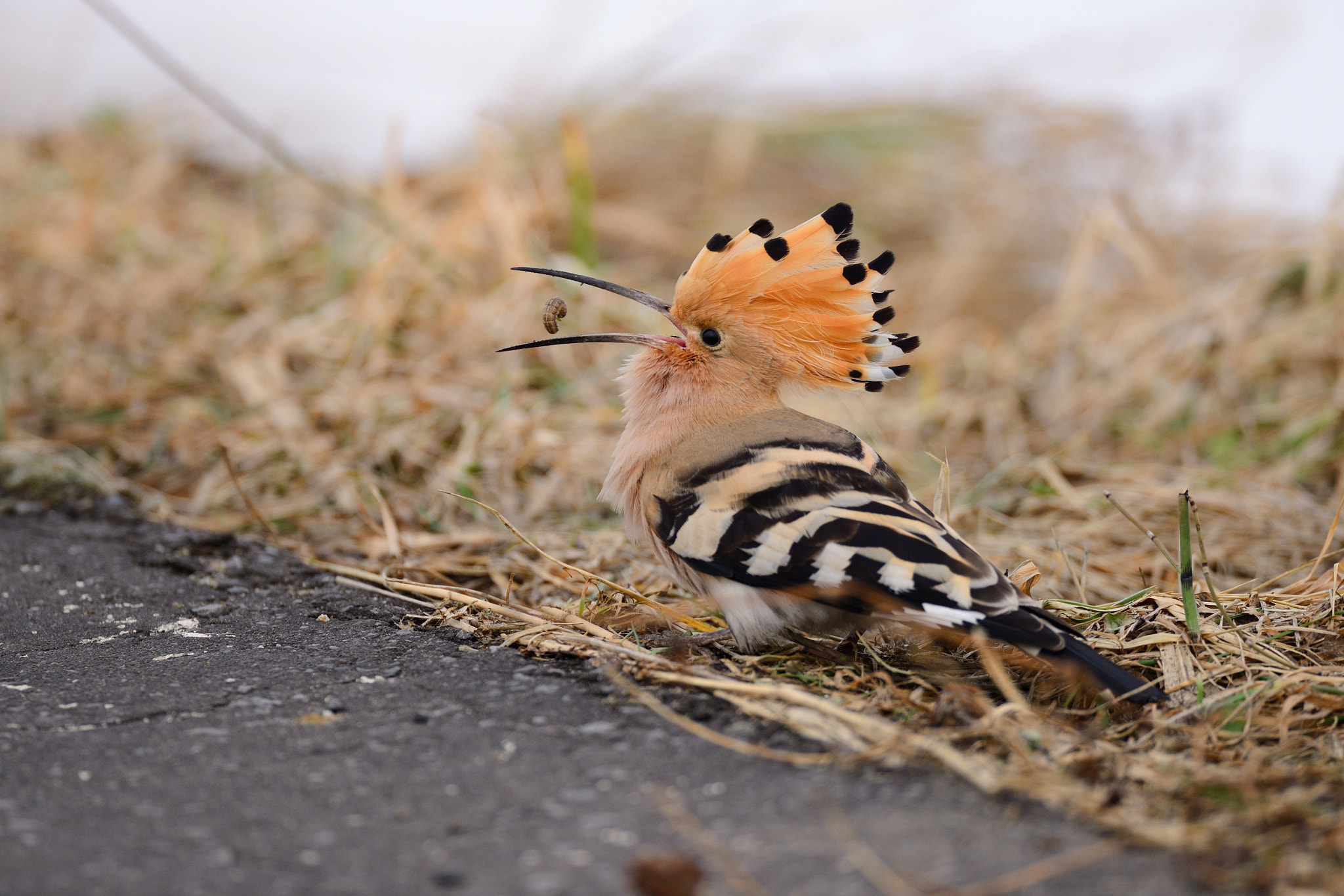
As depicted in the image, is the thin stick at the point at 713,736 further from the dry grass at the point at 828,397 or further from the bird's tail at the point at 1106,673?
the bird's tail at the point at 1106,673

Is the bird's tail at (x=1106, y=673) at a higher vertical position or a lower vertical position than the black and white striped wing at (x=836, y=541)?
lower

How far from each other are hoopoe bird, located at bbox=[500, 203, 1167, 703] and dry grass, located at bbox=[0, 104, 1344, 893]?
0.12m

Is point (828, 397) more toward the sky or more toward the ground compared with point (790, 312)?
more toward the ground

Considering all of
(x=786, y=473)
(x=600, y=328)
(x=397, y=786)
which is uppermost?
(x=600, y=328)

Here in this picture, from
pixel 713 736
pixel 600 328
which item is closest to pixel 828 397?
pixel 713 736

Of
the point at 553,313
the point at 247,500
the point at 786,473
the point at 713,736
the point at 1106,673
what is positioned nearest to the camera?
the point at 713,736

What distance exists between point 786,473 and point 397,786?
3.21ft

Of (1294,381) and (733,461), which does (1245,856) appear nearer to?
(733,461)

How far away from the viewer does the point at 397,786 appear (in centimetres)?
153

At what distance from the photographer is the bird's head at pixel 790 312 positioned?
2.44m

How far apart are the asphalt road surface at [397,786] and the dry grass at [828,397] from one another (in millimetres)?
118

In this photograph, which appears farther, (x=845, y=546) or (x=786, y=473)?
(x=786, y=473)

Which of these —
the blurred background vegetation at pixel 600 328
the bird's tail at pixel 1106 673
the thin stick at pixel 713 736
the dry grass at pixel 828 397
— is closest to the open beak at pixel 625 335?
the dry grass at pixel 828 397

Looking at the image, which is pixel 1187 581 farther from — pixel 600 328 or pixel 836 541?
pixel 600 328
